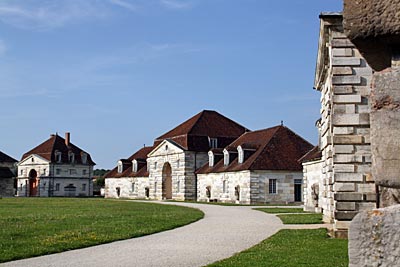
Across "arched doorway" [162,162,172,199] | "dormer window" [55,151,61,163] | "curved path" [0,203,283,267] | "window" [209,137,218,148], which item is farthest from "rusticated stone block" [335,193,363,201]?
"dormer window" [55,151,61,163]

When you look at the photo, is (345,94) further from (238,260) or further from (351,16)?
(351,16)

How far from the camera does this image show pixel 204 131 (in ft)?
173

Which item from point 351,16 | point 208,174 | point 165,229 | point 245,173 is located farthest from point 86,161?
point 351,16

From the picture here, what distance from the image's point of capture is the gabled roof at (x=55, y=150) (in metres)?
71.6

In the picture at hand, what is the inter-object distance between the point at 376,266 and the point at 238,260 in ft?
25.2

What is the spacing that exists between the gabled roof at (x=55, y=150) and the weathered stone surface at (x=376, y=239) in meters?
71.4

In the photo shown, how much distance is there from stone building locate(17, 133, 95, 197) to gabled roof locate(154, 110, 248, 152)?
19891 mm

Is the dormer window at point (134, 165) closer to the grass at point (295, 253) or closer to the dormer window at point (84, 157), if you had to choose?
the dormer window at point (84, 157)

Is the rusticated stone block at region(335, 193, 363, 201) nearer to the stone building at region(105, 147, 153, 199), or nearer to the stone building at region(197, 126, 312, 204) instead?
the stone building at region(197, 126, 312, 204)

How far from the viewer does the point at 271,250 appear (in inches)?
415

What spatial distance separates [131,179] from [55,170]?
585 inches

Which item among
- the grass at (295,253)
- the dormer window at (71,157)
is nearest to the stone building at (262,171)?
the grass at (295,253)

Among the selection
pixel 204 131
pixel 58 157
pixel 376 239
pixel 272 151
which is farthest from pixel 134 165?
pixel 376 239

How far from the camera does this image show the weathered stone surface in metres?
1.70
